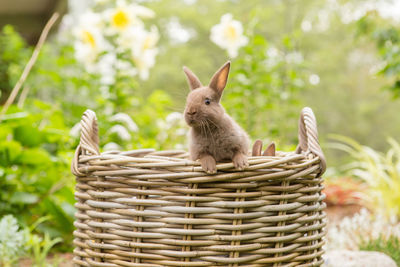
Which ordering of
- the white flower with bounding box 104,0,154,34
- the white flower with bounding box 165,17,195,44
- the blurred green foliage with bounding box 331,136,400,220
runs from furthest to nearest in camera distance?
1. the white flower with bounding box 165,17,195,44
2. the blurred green foliage with bounding box 331,136,400,220
3. the white flower with bounding box 104,0,154,34

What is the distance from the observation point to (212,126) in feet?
4.53

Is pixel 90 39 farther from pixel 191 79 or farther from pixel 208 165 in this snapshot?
pixel 208 165

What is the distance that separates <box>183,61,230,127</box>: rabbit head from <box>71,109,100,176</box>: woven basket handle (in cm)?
37

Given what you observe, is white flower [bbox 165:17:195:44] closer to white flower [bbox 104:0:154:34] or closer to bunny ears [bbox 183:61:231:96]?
white flower [bbox 104:0:154:34]

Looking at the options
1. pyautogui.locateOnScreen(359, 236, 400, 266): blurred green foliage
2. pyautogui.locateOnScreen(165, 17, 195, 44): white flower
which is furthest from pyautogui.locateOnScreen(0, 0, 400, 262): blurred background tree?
pyautogui.locateOnScreen(165, 17, 195, 44): white flower

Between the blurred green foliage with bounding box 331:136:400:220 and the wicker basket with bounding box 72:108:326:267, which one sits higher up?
the blurred green foliage with bounding box 331:136:400:220

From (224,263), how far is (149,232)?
0.83ft

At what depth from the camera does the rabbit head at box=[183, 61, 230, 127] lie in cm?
130

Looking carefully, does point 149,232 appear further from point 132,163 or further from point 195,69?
point 195,69

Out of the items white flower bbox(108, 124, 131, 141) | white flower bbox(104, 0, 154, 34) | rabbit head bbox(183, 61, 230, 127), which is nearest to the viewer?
rabbit head bbox(183, 61, 230, 127)

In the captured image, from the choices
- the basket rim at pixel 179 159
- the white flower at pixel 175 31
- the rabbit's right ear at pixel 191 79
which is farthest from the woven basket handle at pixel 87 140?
the white flower at pixel 175 31

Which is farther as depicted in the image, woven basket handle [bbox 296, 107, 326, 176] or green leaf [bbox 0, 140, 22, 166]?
green leaf [bbox 0, 140, 22, 166]

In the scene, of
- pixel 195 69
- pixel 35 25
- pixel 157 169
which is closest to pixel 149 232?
pixel 157 169

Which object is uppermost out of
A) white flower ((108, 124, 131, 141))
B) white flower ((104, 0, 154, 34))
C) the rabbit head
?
white flower ((104, 0, 154, 34))
